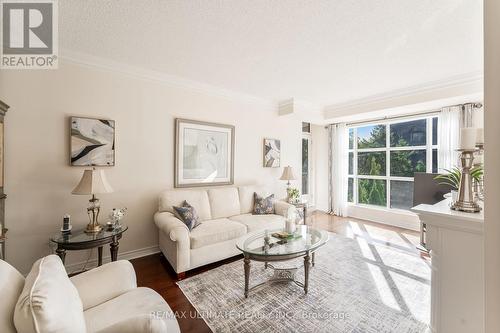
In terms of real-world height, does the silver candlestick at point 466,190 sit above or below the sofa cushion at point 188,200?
above

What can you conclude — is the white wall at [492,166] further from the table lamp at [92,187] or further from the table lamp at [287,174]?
the table lamp at [287,174]

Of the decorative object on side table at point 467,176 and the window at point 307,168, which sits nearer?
the decorative object on side table at point 467,176

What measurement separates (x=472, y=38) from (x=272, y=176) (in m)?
3.37

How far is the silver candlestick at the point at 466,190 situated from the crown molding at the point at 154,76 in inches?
130

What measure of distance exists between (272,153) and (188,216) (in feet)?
7.77

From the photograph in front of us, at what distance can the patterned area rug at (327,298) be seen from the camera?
1.83m

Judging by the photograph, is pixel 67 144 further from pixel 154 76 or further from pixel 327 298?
pixel 327 298

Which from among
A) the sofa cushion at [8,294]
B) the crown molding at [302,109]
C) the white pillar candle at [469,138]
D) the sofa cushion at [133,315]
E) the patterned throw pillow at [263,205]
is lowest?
the sofa cushion at [133,315]

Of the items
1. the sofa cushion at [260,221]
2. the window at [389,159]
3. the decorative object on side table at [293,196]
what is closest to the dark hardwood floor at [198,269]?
the sofa cushion at [260,221]

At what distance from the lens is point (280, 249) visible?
2.23m

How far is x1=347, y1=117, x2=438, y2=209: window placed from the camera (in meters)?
4.44

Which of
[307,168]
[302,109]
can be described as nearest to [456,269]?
[302,109]

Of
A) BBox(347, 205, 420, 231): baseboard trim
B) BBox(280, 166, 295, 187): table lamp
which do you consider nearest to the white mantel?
BBox(280, 166, 295, 187): table lamp

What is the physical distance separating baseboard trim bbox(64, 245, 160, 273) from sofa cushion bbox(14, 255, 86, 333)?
6.56ft
